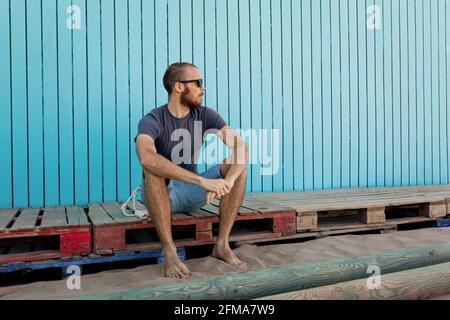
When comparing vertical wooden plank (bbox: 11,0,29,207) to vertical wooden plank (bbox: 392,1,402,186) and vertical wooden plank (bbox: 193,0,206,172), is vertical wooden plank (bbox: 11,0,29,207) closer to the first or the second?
vertical wooden plank (bbox: 193,0,206,172)

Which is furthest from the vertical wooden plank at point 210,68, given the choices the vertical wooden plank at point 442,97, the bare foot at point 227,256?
the vertical wooden plank at point 442,97

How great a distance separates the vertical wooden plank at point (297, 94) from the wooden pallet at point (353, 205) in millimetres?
508

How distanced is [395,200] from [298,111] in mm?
1812

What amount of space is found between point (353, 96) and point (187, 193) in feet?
11.5

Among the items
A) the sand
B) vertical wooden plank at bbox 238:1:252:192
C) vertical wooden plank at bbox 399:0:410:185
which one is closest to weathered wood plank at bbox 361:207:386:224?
the sand

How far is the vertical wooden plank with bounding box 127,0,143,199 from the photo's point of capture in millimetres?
4801

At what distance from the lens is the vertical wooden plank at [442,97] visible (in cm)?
648

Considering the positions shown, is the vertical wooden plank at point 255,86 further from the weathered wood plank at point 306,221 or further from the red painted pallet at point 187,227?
Answer: the weathered wood plank at point 306,221

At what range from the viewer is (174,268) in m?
2.95

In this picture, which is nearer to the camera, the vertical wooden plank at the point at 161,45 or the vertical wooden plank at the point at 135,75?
the vertical wooden plank at the point at 135,75

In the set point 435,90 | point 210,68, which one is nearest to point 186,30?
point 210,68

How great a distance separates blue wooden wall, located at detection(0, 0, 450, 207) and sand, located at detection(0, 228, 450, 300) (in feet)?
5.58

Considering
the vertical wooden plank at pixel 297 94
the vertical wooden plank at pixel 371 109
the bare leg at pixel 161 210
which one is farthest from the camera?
the vertical wooden plank at pixel 371 109

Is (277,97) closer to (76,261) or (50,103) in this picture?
(50,103)
